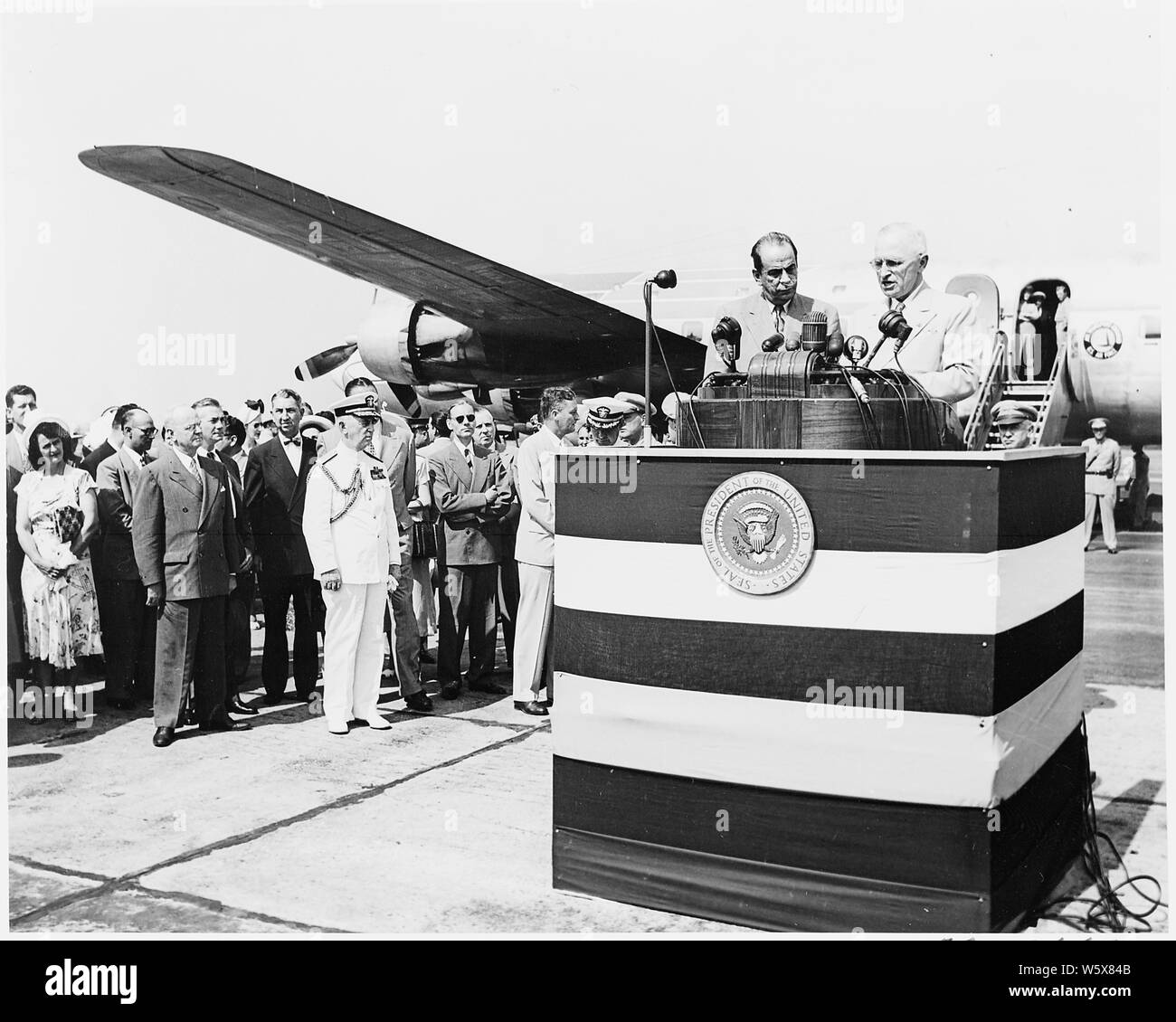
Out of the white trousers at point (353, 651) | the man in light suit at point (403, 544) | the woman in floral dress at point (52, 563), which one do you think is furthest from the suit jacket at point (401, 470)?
the woman in floral dress at point (52, 563)

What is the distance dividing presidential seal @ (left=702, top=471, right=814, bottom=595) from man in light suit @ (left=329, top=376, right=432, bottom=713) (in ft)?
9.74

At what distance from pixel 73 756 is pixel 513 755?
6.26 feet

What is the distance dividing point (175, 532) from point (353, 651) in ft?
3.26

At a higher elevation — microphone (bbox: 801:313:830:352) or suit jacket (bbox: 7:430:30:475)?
microphone (bbox: 801:313:830:352)

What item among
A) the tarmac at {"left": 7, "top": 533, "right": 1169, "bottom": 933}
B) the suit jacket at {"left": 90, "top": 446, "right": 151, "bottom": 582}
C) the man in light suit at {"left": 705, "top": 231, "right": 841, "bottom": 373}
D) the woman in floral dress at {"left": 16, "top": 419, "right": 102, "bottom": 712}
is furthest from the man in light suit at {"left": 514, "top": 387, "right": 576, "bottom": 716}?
the woman in floral dress at {"left": 16, "top": 419, "right": 102, "bottom": 712}

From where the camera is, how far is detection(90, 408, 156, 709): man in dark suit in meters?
6.10

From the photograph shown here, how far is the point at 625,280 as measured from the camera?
6.89 m

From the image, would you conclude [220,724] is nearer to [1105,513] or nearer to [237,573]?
[237,573]

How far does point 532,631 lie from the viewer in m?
5.98

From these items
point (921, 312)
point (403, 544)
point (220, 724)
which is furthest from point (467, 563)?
point (921, 312)

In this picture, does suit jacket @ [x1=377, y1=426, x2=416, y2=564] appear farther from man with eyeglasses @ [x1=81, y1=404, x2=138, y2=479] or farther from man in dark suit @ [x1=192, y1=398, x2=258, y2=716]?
man with eyeglasses @ [x1=81, y1=404, x2=138, y2=479]

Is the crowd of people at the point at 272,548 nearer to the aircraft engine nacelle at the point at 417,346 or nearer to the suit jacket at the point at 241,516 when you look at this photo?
the suit jacket at the point at 241,516

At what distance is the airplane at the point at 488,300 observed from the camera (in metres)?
6.51

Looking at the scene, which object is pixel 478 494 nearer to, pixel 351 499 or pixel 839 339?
pixel 351 499
